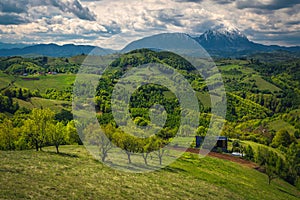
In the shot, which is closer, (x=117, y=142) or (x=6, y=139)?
(x=117, y=142)

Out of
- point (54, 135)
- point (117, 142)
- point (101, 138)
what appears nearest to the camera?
point (101, 138)

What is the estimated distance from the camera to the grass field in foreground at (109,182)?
96.8 ft

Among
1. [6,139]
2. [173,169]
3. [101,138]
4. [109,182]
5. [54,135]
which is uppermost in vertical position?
[101,138]

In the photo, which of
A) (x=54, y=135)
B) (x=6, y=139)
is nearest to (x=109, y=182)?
(x=54, y=135)

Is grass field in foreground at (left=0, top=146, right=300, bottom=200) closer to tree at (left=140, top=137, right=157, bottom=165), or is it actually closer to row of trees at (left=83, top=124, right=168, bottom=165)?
row of trees at (left=83, top=124, right=168, bottom=165)

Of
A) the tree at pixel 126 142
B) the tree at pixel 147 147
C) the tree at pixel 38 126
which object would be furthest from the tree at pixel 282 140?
the tree at pixel 38 126

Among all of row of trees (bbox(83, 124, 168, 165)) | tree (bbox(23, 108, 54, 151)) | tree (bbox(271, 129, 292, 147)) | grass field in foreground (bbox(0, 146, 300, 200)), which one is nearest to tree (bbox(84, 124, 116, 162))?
row of trees (bbox(83, 124, 168, 165))

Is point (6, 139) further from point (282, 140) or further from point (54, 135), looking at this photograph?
point (282, 140)

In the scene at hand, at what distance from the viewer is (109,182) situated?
122 feet

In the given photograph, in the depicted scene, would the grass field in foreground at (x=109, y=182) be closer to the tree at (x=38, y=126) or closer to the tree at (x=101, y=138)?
the tree at (x=101, y=138)

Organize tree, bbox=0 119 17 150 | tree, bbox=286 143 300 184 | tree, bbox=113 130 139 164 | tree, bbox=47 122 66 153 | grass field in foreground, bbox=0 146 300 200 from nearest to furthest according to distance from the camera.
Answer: grass field in foreground, bbox=0 146 300 200 → tree, bbox=113 130 139 164 → tree, bbox=47 122 66 153 → tree, bbox=0 119 17 150 → tree, bbox=286 143 300 184

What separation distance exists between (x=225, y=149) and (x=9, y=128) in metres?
67.6

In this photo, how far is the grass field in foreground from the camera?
29.5 meters

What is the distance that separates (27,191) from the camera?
2712 centimetres
